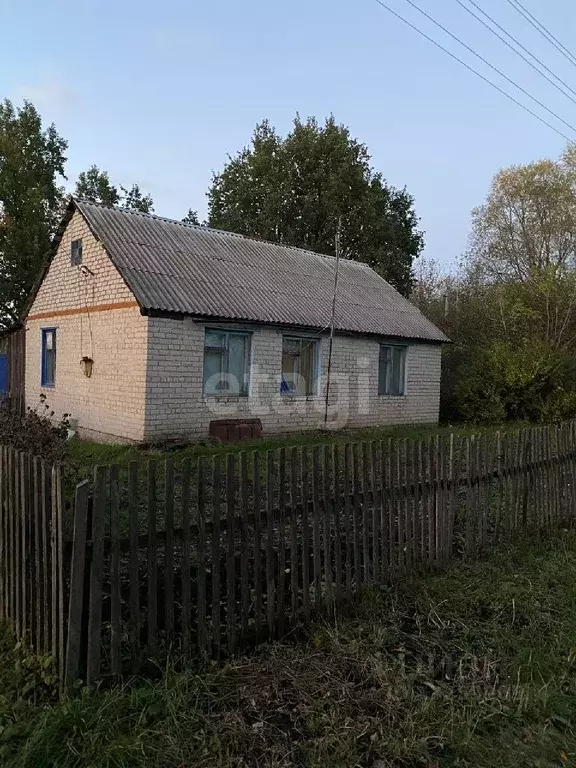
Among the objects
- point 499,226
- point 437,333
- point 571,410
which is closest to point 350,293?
point 437,333

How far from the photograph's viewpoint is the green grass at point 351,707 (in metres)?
2.44

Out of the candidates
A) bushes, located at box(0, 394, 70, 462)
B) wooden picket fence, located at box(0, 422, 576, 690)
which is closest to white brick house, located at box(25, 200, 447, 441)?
bushes, located at box(0, 394, 70, 462)

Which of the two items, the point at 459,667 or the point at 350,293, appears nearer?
the point at 459,667

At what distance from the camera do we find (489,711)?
278 cm

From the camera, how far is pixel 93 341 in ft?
38.3

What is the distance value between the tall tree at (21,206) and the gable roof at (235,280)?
1612 centimetres

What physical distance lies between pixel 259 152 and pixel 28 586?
2991 centimetres

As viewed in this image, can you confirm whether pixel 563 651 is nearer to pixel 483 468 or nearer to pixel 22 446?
pixel 483 468

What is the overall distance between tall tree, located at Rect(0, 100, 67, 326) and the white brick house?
14.3m

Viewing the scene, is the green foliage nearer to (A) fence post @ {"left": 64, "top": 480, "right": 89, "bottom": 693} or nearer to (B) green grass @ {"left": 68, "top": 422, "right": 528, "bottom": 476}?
(A) fence post @ {"left": 64, "top": 480, "right": 89, "bottom": 693}

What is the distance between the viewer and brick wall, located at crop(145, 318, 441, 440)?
33.8ft

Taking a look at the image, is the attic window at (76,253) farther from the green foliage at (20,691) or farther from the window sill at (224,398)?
the green foliage at (20,691)

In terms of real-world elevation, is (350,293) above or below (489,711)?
above

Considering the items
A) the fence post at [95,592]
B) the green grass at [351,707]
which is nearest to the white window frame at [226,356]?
the green grass at [351,707]
